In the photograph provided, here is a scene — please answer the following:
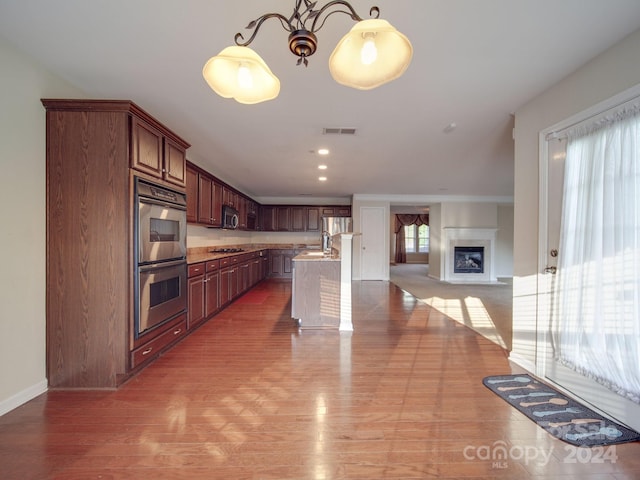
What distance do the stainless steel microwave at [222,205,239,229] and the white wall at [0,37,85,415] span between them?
118 inches

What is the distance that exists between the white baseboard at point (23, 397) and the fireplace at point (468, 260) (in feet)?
26.7

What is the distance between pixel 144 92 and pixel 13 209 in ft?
4.32

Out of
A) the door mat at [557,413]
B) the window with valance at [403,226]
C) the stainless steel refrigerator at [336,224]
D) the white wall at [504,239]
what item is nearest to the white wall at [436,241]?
the white wall at [504,239]

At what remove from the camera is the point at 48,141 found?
2.11 metres

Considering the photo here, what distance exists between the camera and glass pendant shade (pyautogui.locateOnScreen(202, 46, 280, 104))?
1.14 m

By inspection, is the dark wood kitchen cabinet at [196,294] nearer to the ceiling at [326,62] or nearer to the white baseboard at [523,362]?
the ceiling at [326,62]

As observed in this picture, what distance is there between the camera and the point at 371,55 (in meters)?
1.03

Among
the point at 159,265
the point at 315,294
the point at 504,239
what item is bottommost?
the point at 315,294

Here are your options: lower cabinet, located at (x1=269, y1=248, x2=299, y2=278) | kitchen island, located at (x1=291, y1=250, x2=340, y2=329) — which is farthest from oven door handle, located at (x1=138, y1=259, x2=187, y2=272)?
lower cabinet, located at (x1=269, y1=248, x2=299, y2=278)

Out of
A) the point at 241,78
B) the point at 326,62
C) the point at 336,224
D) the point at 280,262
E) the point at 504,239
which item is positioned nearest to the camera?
the point at 241,78

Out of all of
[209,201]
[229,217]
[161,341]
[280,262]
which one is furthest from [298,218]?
[161,341]

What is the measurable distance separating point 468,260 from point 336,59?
26.1ft

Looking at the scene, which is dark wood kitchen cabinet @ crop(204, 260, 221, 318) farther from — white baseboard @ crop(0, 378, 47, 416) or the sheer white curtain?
the sheer white curtain

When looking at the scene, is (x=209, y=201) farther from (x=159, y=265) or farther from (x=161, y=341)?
(x=161, y=341)
